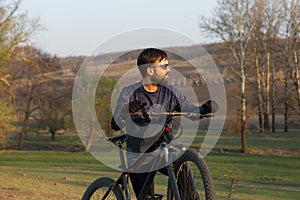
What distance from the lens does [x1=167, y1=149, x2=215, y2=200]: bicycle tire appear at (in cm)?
406

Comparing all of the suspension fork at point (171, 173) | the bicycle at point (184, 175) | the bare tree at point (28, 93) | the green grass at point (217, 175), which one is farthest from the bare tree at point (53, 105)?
the suspension fork at point (171, 173)

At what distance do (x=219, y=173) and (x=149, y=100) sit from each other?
25.2 m

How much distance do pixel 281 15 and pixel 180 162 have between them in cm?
4704

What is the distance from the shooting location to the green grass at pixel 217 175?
56.0 ft

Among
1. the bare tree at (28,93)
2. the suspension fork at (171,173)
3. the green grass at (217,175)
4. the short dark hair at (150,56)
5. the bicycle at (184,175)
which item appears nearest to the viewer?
the bicycle at (184,175)

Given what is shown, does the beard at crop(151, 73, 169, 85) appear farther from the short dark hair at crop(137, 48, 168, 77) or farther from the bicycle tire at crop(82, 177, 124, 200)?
the bicycle tire at crop(82, 177, 124, 200)

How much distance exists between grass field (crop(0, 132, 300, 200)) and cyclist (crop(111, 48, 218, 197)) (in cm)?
465

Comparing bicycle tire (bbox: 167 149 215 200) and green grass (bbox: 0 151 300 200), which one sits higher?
bicycle tire (bbox: 167 149 215 200)

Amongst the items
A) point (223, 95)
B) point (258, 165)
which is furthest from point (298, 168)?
point (223, 95)

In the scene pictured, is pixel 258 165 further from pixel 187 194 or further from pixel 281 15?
pixel 187 194

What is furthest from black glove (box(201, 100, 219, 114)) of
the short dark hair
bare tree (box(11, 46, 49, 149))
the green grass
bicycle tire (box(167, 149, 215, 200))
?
bare tree (box(11, 46, 49, 149))

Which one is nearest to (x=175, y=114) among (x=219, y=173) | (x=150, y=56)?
(x=150, y=56)

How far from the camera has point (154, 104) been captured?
474cm

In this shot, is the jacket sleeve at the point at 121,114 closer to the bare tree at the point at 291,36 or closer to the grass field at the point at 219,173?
the grass field at the point at 219,173
